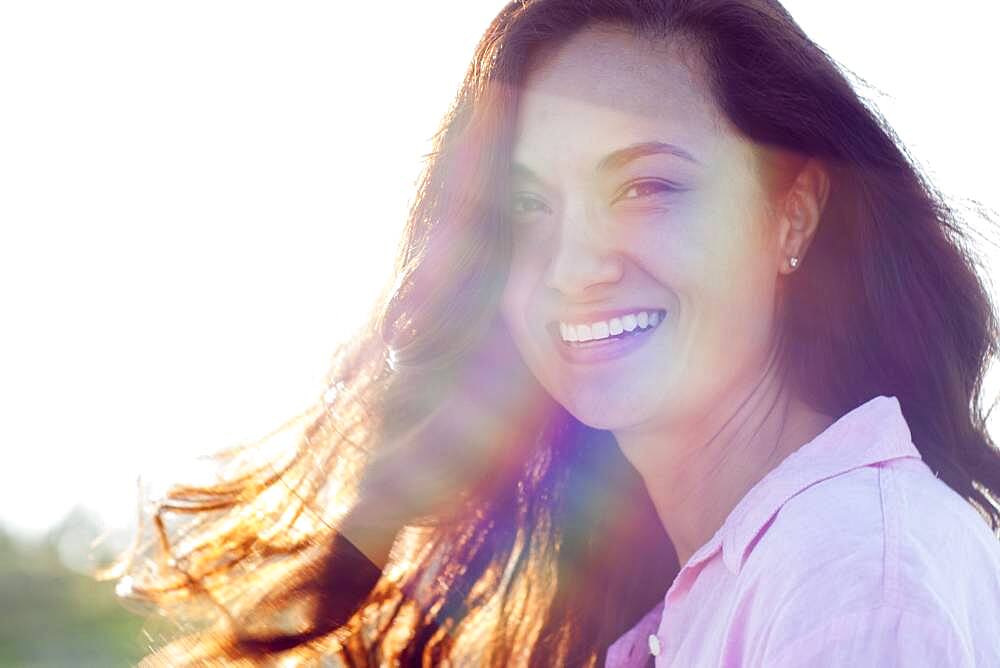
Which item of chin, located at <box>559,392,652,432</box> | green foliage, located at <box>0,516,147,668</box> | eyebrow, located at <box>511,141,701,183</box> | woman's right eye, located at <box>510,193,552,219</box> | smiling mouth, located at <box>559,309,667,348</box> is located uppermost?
eyebrow, located at <box>511,141,701,183</box>

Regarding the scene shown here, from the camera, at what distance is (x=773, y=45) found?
256cm

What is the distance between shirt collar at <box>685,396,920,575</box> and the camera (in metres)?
2.08

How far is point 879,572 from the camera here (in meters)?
1.69

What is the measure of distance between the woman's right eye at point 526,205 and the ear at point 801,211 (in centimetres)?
44

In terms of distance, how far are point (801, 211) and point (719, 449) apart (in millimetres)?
461

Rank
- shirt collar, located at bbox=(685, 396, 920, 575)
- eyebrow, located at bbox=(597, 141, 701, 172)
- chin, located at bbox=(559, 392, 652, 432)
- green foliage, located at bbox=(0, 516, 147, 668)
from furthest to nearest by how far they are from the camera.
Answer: green foliage, located at bbox=(0, 516, 147, 668)
chin, located at bbox=(559, 392, 652, 432)
eyebrow, located at bbox=(597, 141, 701, 172)
shirt collar, located at bbox=(685, 396, 920, 575)

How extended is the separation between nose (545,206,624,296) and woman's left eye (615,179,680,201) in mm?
84

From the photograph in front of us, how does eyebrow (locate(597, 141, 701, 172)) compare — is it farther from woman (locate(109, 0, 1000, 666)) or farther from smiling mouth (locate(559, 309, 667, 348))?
smiling mouth (locate(559, 309, 667, 348))

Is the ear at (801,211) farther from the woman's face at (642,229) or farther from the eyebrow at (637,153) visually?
the eyebrow at (637,153)

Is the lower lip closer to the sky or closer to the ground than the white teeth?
closer to the ground

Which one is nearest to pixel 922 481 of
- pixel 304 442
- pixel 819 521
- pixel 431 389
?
pixel 819 521

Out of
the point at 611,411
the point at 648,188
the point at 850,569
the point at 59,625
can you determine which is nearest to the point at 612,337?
the point at 611,411

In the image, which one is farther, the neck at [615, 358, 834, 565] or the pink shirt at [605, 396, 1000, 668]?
the neck at [615, 358, 834, 565]

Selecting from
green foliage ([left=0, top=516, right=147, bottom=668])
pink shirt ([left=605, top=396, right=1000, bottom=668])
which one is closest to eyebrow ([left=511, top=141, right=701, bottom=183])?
pink shirt ([left=605, top=396, right=1000, bottom=668])
